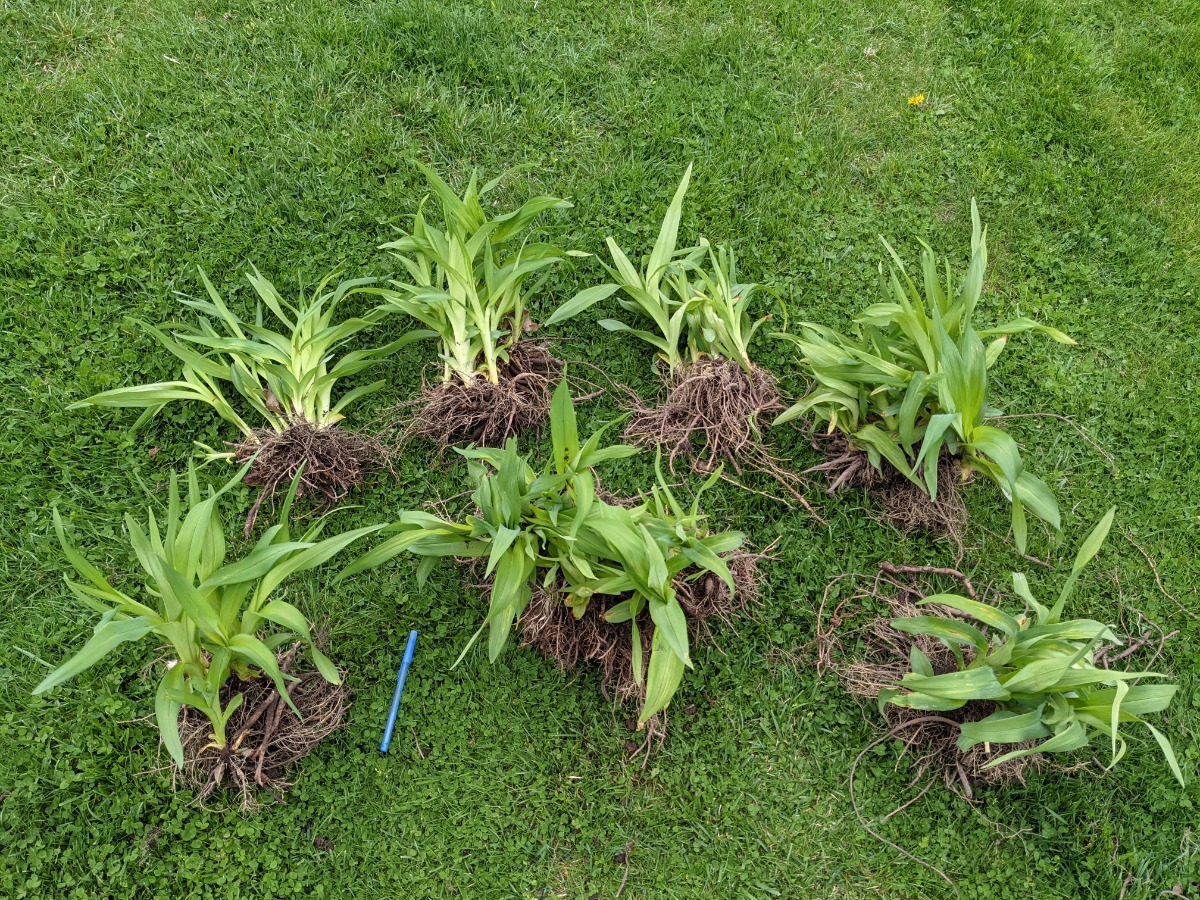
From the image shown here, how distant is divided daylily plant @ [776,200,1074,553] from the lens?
96.2 inches

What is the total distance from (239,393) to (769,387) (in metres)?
1.87

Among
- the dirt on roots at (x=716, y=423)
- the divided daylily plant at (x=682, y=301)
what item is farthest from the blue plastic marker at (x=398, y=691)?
the divided daylily plant at (x=682, y=301)

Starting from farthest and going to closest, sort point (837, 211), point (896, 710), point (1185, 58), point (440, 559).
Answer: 1. point (1185, 58)
2. point (837, 211)
3. point (440, 559)
4. point (896, 710)

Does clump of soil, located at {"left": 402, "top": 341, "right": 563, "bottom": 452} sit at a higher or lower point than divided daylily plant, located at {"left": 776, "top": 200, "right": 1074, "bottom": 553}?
lower

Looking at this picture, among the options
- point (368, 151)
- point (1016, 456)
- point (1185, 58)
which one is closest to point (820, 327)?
point (1016, 456)

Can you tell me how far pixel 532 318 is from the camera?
3.16 metres

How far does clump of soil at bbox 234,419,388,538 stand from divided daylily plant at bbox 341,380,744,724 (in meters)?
0.47

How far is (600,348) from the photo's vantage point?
3111 millimetres

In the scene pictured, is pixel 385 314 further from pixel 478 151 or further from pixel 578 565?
pixel 578 565

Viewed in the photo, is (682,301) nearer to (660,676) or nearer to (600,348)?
(600,348)

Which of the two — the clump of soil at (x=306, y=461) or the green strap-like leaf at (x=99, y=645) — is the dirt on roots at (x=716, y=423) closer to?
the clump of soil at (x=306, y=461)

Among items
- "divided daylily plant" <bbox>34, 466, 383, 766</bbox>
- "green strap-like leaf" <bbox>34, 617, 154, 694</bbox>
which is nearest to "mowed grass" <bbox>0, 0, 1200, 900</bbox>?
"divided daylily plant" <bbox>34, 466, 383, 766</bbox>

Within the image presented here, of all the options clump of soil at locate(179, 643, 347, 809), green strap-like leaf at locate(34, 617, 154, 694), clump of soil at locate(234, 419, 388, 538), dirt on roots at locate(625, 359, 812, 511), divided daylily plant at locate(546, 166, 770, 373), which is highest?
divided daylily plant at locate(546, 166, 770, 373)

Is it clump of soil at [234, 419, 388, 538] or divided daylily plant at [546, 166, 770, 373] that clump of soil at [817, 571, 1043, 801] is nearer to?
divided daylily plant at [546, 166, 770, 373]
